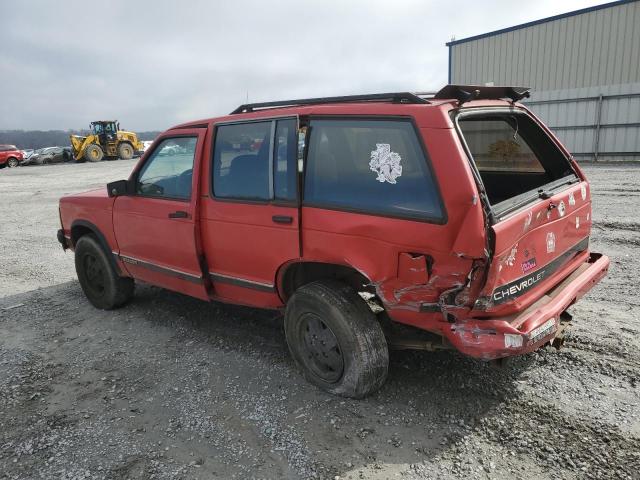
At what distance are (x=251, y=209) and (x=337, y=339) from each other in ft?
3.60

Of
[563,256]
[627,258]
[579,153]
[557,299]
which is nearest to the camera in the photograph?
[557,299]

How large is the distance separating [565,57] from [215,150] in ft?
59.7

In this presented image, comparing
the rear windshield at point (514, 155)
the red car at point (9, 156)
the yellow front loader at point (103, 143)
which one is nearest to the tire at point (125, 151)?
the yellow front loader at point (103, 143)

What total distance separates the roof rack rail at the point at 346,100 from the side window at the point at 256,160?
0.25 meters

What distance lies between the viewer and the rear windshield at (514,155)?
3627mm

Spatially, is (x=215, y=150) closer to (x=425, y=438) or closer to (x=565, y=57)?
(x=425, y=438)

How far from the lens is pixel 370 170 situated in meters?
2.90

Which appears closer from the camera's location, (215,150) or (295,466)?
(295,466)

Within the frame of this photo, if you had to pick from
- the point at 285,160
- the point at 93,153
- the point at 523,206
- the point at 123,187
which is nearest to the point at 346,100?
the point at 285,160

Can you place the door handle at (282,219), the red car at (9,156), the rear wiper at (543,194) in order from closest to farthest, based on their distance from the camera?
the rear wiper at (543,194), the door handle at (282,219), the red car at (9,156)

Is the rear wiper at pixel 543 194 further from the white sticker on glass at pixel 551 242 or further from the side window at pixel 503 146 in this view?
the side window at pixel 503 146

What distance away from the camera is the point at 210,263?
12.8 ft

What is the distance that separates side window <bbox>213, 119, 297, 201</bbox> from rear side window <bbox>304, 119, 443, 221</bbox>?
0.16m

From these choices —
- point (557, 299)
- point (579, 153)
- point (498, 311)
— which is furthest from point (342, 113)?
point (579, 153)
